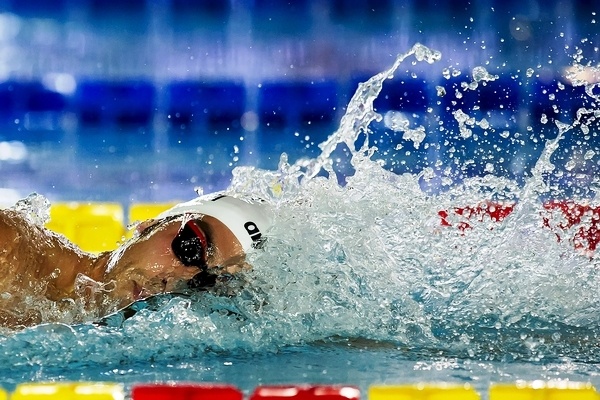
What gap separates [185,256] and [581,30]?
5.04 meters

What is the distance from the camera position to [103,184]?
20.8 feet

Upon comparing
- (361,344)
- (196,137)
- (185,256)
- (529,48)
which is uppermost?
(529,48)

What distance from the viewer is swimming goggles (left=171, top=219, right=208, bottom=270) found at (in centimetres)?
226

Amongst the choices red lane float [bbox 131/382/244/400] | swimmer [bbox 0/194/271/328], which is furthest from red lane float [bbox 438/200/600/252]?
red lane float [bbox 131/382/244/400]

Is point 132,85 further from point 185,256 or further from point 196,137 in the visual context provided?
point 185,256

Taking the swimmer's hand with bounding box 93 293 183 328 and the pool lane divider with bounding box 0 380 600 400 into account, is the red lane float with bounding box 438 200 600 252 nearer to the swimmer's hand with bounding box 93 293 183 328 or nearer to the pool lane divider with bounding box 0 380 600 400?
the swimmer's hand with bounding box 93 293 183 328

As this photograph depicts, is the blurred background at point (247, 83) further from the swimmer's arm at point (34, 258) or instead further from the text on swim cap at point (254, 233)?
the text on swim cap at point (254, 233)

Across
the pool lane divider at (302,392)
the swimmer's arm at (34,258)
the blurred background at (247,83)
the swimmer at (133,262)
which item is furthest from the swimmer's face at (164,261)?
the blurred background at (247,83)

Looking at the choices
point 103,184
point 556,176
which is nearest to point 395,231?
point 556,176

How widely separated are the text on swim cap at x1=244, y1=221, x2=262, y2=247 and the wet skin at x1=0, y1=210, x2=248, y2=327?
1.7 inches

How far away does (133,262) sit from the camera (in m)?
2.33

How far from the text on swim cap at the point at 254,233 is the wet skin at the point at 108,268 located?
0.14ft

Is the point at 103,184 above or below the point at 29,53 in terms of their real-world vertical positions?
below

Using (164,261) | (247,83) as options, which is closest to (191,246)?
(164,261)
